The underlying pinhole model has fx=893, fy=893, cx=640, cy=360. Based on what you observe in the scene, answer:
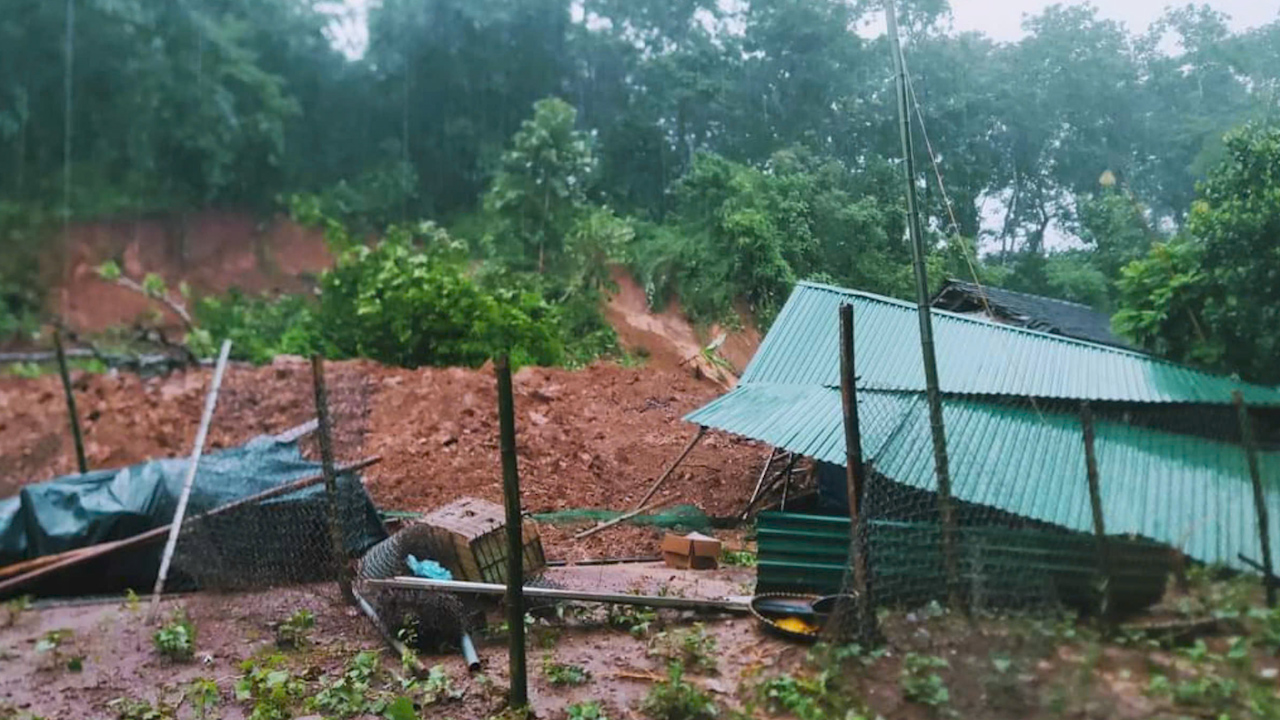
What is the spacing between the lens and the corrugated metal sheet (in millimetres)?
3506

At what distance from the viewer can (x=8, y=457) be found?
991cm

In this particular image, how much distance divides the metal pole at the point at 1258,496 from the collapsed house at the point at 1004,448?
3cm

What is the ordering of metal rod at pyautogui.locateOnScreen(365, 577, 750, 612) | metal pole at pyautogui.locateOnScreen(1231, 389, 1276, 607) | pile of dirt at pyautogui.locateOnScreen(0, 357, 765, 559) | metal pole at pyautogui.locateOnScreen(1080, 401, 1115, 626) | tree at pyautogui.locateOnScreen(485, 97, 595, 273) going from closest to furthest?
metal pole at pyautogui.locateOnScreen(1231, 389, 1276, 607)
metal pole at pyautogui.locateOnScreen(1080, 401, 1115, 626)
metal rod at pyautogui.locateOnScreen(365, 577, 750, 612)
pile of dirt at pyautogui.locateOnScreen(0, 357, 765, 559)
tree at pyautogui.locateOnScreen(485, 97, 595, 273)

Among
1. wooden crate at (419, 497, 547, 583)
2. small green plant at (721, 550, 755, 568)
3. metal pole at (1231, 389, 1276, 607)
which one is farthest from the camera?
small green plant at (721, 550, 755, 568)

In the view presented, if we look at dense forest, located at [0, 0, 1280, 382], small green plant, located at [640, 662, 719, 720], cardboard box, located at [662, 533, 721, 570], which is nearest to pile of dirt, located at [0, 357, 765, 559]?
cardboard box, located at [662, 533, 721, 570]

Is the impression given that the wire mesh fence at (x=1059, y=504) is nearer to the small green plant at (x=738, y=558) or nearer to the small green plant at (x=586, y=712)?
the small green plant at (x=586, y=712)

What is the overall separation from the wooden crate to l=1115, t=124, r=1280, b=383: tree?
302cm

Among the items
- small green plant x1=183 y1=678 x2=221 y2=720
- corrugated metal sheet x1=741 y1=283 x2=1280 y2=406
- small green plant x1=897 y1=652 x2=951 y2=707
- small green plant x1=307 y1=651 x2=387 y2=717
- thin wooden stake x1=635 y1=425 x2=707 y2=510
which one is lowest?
small green plant x1=183 y1=678 x2=221 y2=720

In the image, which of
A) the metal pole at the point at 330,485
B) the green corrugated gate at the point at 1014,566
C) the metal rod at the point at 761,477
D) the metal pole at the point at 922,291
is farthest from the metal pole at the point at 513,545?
the metal rod at the point at 761,477

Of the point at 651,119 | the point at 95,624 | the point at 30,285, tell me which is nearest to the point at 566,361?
the point at 651,119

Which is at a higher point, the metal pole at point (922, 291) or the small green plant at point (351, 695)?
the metal pole at point (922, 291)

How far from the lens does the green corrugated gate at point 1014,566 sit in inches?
109

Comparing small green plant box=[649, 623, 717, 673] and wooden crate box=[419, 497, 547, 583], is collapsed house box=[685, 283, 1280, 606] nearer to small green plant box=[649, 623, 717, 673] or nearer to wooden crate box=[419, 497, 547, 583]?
small green plant box=[649, 623, 717, 673]

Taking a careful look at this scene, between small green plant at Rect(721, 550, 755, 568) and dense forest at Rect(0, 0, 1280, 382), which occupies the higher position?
dense forest at Rect(0, 0, 1280, 382)
